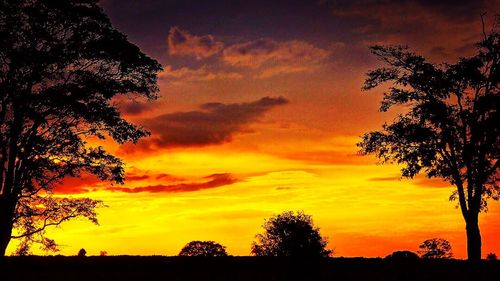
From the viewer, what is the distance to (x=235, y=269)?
1235 inches

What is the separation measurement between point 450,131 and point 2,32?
93.0 feet

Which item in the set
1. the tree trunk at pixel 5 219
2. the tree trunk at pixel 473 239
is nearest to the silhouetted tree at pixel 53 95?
the tree trunk at pixel 5 219

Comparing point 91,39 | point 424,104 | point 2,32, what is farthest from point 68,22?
point 424,104

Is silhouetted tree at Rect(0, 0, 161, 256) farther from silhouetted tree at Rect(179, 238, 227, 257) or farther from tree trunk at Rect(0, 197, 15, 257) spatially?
silhouetted tree at Rect(179, 238, 227, 257)

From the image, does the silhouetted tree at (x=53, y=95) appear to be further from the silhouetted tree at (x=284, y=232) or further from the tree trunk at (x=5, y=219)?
the silhouetted tree at (x=284, y=232)

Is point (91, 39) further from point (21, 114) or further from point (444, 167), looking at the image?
point (444, 167)

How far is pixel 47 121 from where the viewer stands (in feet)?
101

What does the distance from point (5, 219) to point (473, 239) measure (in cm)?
2882

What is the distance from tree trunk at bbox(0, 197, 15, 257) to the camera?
97.8 ft

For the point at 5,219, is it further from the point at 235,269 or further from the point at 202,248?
the point at 202,248

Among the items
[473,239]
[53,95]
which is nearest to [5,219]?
[53,95]

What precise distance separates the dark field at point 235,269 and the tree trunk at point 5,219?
4.51ft

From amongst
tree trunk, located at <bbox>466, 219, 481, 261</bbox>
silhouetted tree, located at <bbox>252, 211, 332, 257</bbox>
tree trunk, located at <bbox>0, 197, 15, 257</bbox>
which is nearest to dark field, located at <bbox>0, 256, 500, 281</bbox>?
tree trunk, located at <bbox>0, 197, 15, 257</bbox>

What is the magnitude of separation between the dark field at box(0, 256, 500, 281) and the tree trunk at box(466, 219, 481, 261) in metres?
3.67
